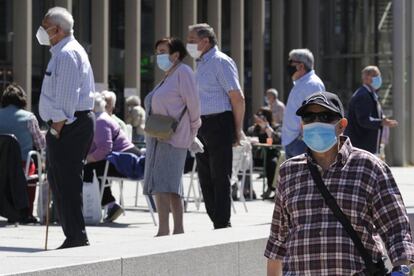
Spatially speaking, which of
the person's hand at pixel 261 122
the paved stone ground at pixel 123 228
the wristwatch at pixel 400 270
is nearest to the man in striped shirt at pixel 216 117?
the paved stone ground at pixel 123 228

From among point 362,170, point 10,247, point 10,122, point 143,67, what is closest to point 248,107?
point 143,67

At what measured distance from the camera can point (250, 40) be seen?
35.5 metres

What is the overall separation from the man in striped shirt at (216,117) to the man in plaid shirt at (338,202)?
16.6 ft

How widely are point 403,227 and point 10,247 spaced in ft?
17.8

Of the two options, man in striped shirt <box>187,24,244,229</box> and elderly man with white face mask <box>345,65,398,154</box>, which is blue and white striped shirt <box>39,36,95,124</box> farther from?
elderly man with white face mask <box>345,65,398,154</box>

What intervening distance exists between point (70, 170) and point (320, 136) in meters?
4.49

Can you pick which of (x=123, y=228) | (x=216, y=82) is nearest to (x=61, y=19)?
(x=216, y=82)

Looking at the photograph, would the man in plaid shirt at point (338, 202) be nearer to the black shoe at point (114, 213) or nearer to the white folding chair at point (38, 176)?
the white folding chair at point (38, 176)

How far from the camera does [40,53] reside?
2869cm

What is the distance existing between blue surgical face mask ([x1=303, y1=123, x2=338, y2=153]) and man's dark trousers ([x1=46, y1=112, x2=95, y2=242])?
4408 mm

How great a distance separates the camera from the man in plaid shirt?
5.37 metres

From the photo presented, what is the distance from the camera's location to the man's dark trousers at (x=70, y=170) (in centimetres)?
958

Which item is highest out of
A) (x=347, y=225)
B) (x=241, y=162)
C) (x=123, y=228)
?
(x=347, y=225)

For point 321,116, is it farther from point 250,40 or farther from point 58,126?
point 250,40
